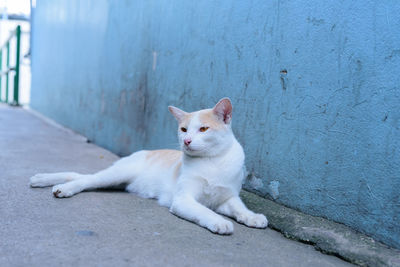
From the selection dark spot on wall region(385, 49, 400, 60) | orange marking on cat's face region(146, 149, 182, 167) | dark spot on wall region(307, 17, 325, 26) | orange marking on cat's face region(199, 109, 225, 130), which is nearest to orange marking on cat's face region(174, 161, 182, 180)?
orange marking on cat's face region(146, 149, 182, 167)

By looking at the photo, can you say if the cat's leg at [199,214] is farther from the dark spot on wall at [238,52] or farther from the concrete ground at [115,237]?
the dark spot on wall at [238,52]

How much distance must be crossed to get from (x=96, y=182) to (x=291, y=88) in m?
1.60

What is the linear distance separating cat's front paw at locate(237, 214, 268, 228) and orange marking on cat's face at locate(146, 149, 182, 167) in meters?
0.75

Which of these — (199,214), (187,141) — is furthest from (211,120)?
(199,214)

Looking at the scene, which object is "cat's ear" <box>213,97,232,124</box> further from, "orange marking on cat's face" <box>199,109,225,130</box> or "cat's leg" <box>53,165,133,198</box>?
"cat's leg" <box>53,165,133,198</box>

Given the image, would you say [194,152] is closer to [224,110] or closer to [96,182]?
[224,110]

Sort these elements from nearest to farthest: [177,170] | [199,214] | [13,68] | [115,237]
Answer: [115,237]
[199,214]
[177,170]
[13,68]

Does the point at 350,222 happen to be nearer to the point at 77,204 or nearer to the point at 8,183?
the point at 77,204

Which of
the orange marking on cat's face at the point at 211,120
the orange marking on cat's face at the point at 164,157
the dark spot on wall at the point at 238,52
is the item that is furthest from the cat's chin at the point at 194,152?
the dark spot on wall at the point at 238,52

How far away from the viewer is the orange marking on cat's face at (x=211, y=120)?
2.43 metres

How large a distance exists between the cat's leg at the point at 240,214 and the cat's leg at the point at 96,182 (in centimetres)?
85

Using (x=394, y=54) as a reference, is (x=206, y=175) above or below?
below

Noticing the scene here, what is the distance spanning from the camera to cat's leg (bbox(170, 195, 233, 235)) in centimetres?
212

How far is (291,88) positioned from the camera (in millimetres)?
2594
